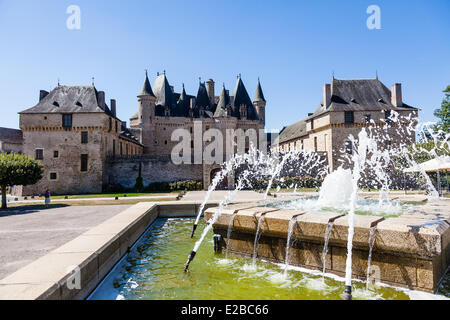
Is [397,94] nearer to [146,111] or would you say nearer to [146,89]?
[146,111]

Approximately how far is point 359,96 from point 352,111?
111 inches

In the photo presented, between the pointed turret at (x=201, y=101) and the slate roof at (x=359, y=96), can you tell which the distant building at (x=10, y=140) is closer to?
the pointed turret at (x=201, y=101)

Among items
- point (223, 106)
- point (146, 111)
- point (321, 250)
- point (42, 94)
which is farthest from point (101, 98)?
point (321, 250)

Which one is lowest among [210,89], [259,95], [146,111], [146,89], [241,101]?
[146,111]

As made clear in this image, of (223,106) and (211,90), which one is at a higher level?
(211,90)

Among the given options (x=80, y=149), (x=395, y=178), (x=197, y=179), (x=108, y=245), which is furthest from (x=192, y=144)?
(x=108, y=245)

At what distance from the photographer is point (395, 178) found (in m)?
34.2

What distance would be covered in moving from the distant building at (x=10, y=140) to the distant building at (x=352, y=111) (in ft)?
175

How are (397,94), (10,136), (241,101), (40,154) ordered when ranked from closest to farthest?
1. (40,154)
2. (397,94)
3. (241,101)
4. (10,136)

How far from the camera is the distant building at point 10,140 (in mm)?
50791

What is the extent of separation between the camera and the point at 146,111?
45.7 metres

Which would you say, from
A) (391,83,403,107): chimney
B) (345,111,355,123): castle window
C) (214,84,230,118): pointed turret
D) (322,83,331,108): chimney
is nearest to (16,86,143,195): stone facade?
(214,84,230,118): pointed turret

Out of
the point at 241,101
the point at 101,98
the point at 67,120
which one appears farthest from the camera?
the point at 241,101
